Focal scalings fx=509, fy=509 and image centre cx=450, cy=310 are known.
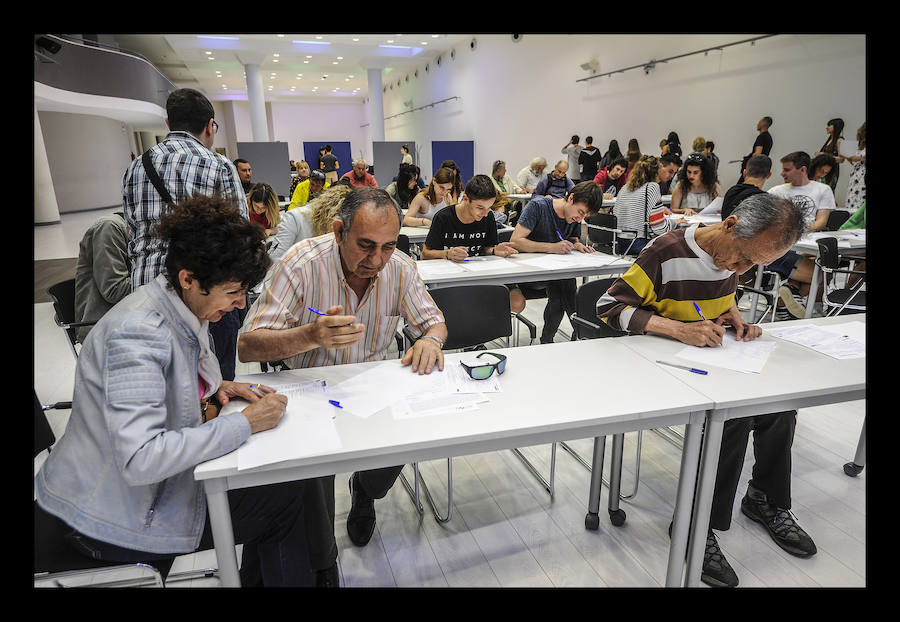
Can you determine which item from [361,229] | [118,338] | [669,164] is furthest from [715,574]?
[669,164]

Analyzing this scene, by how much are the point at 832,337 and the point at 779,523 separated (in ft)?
2.46

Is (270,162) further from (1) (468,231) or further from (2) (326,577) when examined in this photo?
(2) (326,577)

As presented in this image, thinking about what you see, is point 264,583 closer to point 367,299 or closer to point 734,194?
point 367,299

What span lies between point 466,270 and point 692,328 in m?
1.59

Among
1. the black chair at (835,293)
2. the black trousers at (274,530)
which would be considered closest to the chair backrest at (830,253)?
the black chair at (835,293)

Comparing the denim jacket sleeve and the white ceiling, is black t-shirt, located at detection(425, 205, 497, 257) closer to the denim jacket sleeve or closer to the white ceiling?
the denim jacket sleeve

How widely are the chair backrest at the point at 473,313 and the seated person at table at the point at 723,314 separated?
54cm

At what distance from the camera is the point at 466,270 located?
3.25 m

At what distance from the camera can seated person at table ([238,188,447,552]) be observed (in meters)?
1.59

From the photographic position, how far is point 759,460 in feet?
6.63

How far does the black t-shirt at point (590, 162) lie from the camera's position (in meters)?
8.80

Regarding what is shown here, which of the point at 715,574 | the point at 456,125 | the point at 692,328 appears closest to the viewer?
the point at 715,574

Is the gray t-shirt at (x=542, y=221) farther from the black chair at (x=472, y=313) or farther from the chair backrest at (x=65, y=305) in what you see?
the chair backrest at (x=65, y=305)
